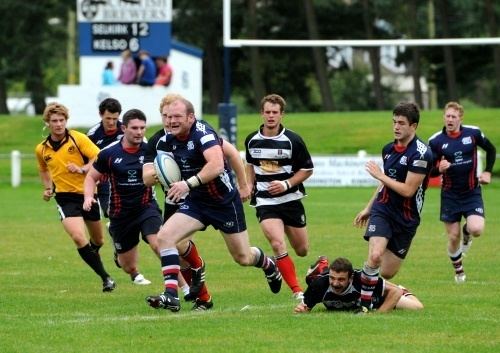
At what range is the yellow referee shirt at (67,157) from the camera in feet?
44.9

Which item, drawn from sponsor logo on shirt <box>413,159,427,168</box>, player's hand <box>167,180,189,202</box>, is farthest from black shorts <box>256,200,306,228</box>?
player's hand <box>167,180,189,202</box>

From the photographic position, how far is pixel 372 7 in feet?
189

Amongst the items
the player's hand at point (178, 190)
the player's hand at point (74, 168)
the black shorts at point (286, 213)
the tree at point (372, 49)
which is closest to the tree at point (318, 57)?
the tree at point (372, 49)

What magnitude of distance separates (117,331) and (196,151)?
5.90ft

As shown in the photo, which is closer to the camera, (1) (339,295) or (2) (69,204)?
(1) (339,295)

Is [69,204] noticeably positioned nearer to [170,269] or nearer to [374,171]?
[170,269]

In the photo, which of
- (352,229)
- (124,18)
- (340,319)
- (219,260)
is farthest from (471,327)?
(124,18)

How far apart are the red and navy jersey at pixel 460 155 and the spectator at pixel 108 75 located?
26317 mm

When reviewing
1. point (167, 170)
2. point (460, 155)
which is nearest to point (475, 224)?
point (460, 155)

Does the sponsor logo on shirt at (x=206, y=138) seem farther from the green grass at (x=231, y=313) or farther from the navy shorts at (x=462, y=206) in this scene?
the navy shorts at (x=462, y=206)

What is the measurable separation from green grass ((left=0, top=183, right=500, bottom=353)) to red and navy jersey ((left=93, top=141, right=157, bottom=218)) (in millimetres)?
901

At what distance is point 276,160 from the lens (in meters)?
12.4

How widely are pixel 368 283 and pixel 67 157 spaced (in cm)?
431

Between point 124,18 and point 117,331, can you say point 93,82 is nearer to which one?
point 124,18
